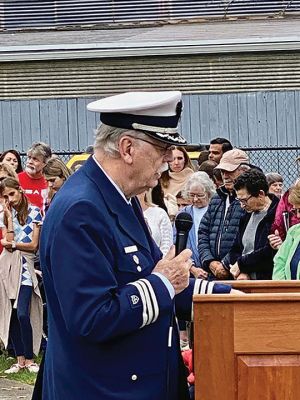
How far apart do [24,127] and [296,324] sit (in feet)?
55.6

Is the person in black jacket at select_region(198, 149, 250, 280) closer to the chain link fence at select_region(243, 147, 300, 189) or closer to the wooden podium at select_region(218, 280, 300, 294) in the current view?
the wooden podium at select_region(218, 280, 300, 294)

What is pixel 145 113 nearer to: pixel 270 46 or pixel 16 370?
pixel 16 370

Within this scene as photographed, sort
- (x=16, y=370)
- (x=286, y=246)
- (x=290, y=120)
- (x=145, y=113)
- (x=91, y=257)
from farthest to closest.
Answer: (x=290, y=120), (x=16, y=370), (x=286, y=246), (x=145, y=113), (x=91, y=257)

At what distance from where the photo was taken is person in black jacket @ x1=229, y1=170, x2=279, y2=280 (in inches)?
322

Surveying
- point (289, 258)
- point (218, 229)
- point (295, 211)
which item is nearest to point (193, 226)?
point (218, 229)

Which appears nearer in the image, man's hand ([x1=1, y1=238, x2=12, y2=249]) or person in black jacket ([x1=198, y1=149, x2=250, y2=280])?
person in black jacket ([x1=198, y1=149, x2=250, y2=280])

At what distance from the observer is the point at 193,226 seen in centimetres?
924

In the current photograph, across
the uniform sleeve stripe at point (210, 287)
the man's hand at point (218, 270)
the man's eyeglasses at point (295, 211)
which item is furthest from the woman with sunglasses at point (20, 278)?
the uniform sleeve stripe at point (210, 287)

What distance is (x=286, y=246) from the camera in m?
7.29

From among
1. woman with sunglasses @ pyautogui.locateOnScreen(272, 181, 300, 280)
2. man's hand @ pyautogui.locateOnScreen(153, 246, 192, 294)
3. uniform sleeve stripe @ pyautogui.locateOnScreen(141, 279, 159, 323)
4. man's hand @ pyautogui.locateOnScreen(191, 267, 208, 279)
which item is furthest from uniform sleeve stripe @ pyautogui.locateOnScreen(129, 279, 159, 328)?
man's hand @ pyautogui.locateOnScreen(191, 267, 208, 279)

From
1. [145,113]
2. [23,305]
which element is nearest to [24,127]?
[23,305]

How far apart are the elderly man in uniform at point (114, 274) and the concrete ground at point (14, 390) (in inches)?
184

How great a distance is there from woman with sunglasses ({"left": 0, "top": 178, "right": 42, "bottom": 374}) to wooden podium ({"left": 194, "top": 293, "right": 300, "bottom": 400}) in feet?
19.2

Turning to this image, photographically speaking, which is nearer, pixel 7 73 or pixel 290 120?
pixel 290 120
